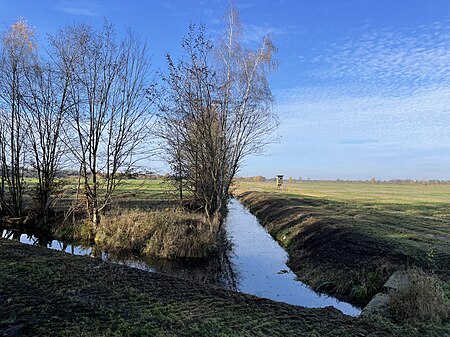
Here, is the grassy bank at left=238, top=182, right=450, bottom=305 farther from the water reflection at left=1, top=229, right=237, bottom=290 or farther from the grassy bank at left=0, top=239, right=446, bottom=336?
the grassy bank at left=0, top=239, right=446, bottom=336

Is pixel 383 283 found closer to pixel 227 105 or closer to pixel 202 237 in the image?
pixel 202 237

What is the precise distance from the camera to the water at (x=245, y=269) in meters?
8.19

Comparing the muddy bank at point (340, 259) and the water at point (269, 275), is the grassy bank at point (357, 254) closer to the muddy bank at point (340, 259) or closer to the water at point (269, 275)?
the muddy bank at point (340, 259)

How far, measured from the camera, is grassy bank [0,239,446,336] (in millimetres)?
4188

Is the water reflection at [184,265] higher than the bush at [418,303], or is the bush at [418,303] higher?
the bush at [418,303]

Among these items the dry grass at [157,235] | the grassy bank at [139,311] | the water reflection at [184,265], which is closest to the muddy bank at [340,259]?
the water reflection at [184,265]

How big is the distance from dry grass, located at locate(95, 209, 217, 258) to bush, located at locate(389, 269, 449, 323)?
289 inches

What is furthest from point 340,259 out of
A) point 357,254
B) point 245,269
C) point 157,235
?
point 157,235

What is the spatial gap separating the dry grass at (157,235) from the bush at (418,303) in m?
7.33

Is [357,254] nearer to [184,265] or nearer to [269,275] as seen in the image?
[269,275]

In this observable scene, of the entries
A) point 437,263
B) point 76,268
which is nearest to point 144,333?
point 76,268

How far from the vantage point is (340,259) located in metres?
10.2

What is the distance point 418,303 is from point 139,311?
4700mm

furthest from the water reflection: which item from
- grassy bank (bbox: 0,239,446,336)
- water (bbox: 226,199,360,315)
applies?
grassy bank (bbox: 0,239,446,336)
